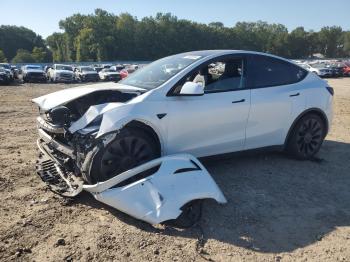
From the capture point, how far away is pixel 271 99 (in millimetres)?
5668

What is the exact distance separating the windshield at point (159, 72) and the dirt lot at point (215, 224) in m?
1.50

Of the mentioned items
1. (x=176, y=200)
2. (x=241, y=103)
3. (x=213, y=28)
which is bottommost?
(x=176, y=200)

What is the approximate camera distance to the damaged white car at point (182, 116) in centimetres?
429

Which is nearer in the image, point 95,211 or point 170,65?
point 95,211

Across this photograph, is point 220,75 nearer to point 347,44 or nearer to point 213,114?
point 213,114

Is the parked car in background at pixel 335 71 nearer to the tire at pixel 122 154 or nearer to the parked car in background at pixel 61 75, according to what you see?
the parked car in background at pixel 61 75

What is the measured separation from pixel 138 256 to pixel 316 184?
297 centimetres

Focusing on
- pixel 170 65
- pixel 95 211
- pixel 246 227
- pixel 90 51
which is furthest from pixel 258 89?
pixel 90 51

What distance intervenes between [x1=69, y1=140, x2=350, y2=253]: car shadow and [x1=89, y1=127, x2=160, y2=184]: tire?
1.44 ft

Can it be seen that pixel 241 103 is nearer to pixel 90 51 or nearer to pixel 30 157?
pixel 30 157

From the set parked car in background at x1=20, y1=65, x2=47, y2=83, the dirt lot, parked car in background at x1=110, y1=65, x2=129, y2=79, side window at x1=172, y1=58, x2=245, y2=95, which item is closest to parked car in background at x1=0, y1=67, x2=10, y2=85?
parked car in background at x1=20, y1=65, x2=47, y2=83

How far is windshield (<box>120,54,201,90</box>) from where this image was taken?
510 centimetres

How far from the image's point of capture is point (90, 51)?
102625 mm

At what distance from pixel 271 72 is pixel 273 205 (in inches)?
86.0
